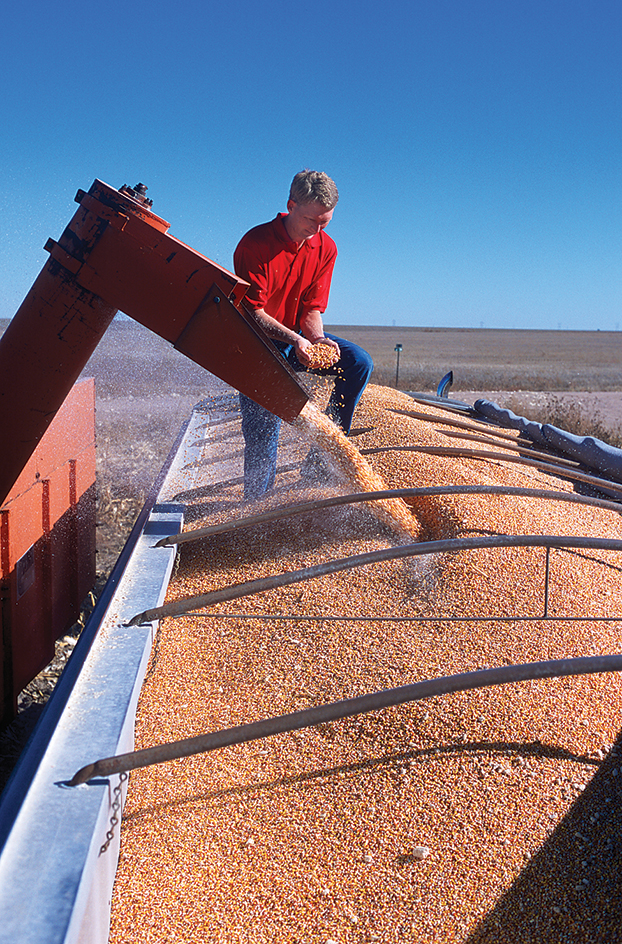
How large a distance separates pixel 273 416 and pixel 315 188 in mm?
1179

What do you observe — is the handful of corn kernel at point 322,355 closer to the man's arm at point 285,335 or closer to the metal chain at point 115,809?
the man's arm at point 285,335

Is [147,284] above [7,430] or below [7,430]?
above

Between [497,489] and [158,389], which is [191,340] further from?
[158,389]

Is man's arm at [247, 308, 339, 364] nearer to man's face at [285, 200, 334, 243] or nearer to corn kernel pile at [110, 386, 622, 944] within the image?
man's face at [285, 200, 334, 243]

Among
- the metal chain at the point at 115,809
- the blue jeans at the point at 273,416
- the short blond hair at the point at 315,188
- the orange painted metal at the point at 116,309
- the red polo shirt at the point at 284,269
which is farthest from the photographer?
the blue jeans at the point at 273,416

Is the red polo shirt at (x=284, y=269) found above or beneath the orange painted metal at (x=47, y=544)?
above

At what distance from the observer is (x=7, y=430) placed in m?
1.96

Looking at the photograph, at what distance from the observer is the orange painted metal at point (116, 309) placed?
180cm

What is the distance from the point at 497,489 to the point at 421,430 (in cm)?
192

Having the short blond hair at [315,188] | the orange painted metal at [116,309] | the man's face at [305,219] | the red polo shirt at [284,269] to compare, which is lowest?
the orange painted metal at [116,309]

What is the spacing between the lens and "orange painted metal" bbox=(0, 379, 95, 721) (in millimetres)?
2549

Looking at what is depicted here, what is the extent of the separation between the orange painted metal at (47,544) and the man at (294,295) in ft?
3.04

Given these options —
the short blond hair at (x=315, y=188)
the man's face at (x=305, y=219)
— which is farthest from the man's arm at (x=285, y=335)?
the short blond hair at (x=315, y=188)

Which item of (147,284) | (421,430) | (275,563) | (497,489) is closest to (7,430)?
(147,284)
